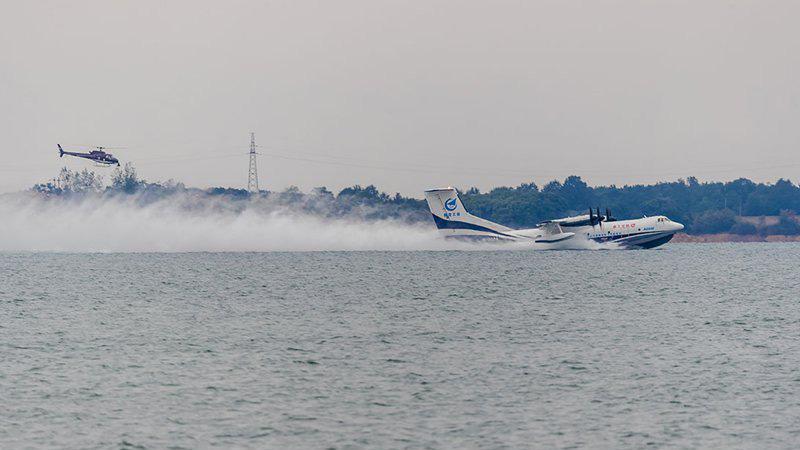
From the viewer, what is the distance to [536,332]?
150 feet

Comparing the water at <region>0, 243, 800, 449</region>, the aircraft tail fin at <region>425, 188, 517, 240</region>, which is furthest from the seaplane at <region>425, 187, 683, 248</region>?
the water at <region>0, 243, 800, 449</region>

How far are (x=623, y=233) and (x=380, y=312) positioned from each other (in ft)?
208

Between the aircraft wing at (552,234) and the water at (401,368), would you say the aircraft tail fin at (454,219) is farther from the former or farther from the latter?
the water at (401,368)

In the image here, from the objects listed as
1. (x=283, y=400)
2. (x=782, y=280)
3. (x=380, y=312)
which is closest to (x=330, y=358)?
(x=283, y=400)

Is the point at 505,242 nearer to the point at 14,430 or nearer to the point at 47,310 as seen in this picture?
the point at 47,310

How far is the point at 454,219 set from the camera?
112250mm

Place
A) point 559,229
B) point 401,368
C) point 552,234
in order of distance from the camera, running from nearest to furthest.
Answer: point 401,368, point 559,229, point 552,234

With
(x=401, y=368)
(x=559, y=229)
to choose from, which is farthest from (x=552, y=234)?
(x=401, y=368)

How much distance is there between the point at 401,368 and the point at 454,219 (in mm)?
77511

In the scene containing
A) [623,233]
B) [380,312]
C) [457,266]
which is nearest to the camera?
[380,312]

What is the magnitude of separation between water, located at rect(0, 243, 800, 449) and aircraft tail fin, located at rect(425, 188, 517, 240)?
41.4 metres

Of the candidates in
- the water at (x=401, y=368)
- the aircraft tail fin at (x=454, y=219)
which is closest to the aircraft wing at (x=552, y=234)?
the aircraft tail fin at (x=454, y=219)

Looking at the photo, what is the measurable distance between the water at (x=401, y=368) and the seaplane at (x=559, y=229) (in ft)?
134

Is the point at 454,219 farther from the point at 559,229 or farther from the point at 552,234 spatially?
the point at 559,229
